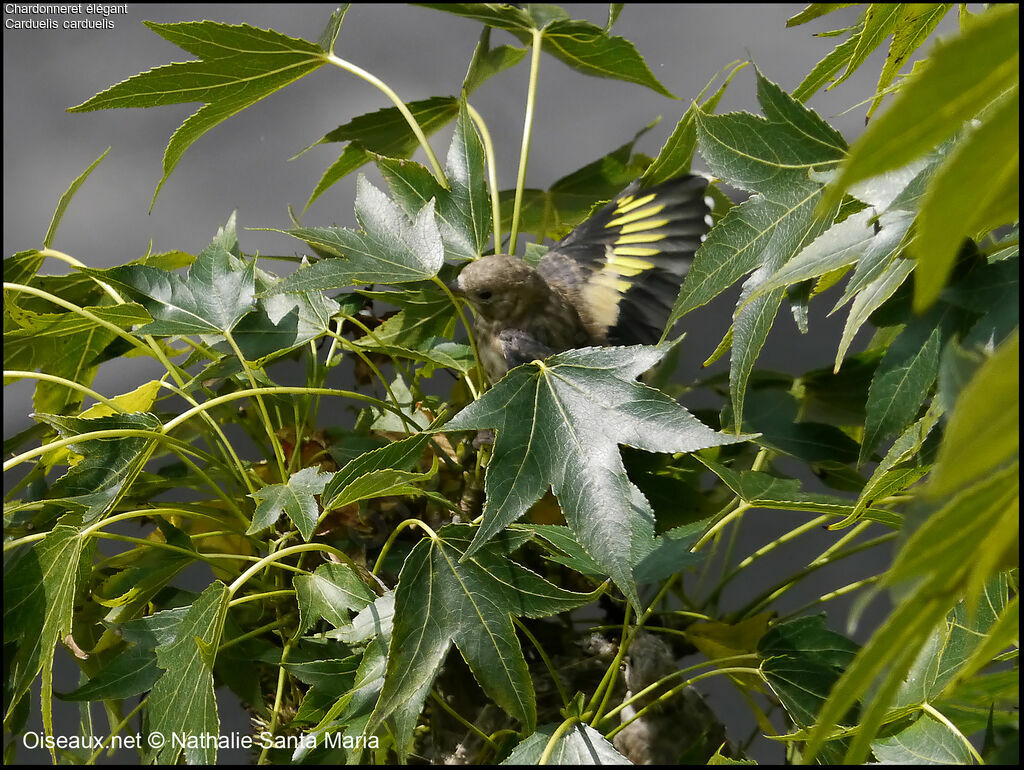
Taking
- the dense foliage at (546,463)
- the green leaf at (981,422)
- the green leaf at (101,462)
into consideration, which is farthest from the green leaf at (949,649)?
the green leaf at (101,462)

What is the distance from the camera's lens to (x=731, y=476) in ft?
1.16

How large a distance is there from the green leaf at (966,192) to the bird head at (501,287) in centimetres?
36

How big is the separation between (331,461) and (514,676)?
0.24m

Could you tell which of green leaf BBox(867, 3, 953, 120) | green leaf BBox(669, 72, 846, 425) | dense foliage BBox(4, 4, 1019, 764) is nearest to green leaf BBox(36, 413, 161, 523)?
dense foliage BBox(4, 4, 1019, 764)

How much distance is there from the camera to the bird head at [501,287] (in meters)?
0.48

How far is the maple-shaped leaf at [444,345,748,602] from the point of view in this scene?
0.97ft

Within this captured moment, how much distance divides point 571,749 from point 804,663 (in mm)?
108

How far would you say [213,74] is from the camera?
470 mm

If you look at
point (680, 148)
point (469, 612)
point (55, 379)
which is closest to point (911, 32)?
point (680, 148)

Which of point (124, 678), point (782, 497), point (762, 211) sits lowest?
point (124, 678)

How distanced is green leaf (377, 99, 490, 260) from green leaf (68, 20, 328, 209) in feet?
0.29

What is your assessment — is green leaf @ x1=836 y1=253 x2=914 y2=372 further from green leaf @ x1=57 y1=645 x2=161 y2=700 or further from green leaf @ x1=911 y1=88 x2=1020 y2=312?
green leaf @ x1=57 y1=645 x2=161 y2=700

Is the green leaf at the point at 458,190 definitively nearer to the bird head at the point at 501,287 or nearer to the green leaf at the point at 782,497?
the bird head at the point at 501,287

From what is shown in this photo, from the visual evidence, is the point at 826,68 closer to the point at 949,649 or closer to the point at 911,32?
the point at 911,32
